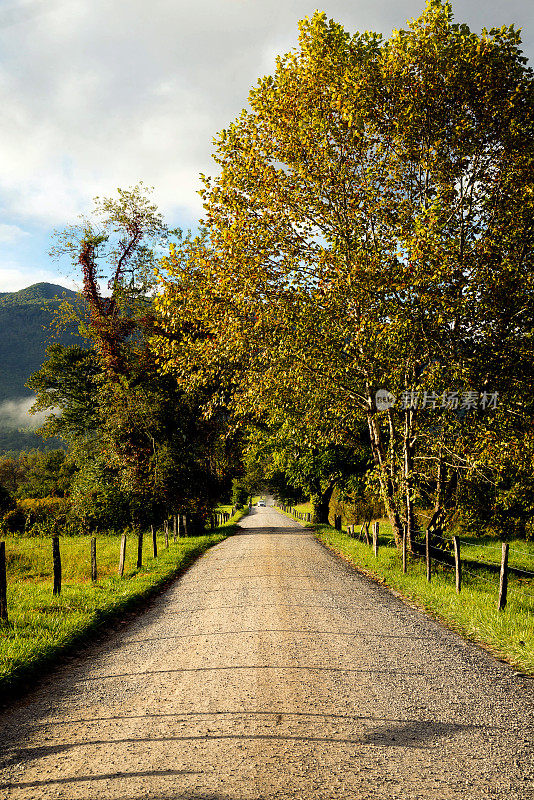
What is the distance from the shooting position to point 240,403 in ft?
47.0

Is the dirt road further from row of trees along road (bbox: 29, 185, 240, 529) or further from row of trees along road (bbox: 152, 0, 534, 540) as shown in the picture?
row of trees along road (bbox: 29, 185, 240, 529)

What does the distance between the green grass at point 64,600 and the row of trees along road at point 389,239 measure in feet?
19.4

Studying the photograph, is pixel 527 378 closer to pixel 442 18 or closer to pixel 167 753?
pixel 442 18

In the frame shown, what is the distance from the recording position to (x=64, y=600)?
10.1m

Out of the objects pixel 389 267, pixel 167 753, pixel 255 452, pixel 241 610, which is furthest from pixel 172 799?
pixel 255 452

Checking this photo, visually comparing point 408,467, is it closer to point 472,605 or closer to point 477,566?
point 472,605

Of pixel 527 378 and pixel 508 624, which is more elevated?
pixel 527 378

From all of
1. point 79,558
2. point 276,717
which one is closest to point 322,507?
point 79,558

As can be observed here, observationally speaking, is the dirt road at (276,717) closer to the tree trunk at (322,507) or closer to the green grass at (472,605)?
the green grass at (472,605)

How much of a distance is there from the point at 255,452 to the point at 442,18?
2304 cm

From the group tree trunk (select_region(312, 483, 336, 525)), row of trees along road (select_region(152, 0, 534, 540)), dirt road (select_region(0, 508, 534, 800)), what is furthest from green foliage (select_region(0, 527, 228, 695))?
tree trunk (select_region(312, 483, 336, 525))

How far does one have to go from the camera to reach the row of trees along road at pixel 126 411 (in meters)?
21.8

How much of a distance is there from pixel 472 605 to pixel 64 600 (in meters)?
8.18

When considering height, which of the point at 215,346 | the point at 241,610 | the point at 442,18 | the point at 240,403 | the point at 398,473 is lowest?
the point at 241,610
